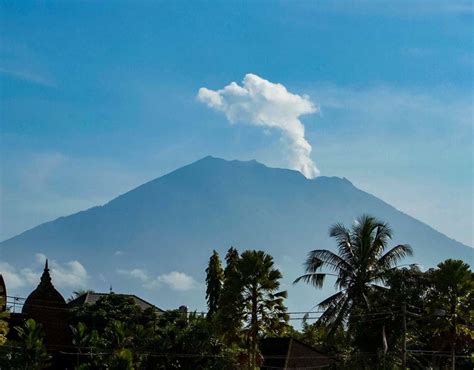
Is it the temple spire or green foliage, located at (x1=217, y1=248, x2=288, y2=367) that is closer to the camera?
green foliage, located at (x1=217, y1=248, x2=288, y2=367)

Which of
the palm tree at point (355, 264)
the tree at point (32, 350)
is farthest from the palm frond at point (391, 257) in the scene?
the tree at point (32, 350)

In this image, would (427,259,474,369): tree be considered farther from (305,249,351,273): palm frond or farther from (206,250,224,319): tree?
(206,250,224,319): tree

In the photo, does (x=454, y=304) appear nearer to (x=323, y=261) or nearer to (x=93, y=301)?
(x=323, y=261)

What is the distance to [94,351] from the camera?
206ft

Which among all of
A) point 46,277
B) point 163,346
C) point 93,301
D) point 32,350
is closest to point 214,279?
point 93,301

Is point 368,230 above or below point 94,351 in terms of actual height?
above

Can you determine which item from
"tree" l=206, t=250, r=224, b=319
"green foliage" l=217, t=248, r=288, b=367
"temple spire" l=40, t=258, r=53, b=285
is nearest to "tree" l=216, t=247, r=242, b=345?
"green foliage" l=217, t=248, r=288, b=367

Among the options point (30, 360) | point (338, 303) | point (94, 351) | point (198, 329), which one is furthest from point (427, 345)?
point (30, 360)

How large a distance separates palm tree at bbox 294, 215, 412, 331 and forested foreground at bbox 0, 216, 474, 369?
0.07m

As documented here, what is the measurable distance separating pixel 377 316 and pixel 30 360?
23.3 m

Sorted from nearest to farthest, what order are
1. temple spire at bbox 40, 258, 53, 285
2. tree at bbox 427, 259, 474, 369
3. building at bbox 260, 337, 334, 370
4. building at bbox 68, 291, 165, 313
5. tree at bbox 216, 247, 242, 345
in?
1. tree at bbox 427, 259, 474, 369
2. tree at bbox 216, 247, 242, 345
3. building at bbox 260, 337, 334, 370
4. temple spire at bbox 40, 258, 53, 285
5. building at bbox 68, 291, 165, 313

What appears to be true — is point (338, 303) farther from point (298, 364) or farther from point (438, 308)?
point (298, 364)

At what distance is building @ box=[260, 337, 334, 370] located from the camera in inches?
2820

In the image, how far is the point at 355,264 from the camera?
2430 inches
